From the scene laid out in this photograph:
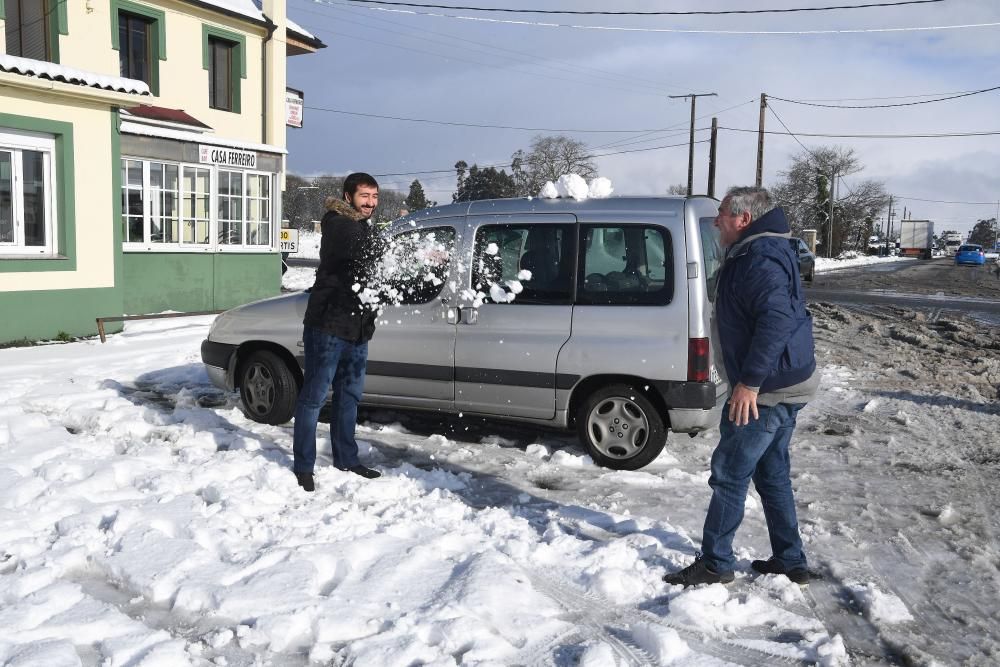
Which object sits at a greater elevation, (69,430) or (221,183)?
(221,183)

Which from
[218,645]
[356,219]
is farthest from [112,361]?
[218,645]

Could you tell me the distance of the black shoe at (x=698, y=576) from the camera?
3.92 m

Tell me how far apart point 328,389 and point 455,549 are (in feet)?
5.03

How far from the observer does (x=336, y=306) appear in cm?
518

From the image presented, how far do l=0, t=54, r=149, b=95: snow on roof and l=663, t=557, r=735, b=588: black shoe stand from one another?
10.5m

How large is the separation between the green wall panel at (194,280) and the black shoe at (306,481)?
11.0 meters

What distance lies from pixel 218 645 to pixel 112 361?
25.1 feet

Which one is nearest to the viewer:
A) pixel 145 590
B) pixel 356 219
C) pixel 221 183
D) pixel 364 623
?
pixel 364 623

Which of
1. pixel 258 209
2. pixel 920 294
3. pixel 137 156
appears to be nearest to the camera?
pixel 137 156

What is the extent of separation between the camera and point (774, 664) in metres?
3.29

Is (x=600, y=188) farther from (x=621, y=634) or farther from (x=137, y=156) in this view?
(x=137, y=156)

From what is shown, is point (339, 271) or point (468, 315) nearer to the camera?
point (339, 271)

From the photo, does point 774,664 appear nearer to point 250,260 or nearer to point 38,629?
point 38,629

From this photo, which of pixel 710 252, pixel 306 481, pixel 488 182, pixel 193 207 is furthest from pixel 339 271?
pixel 488 182
